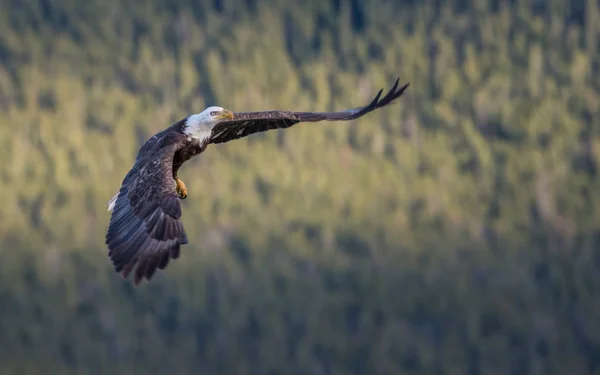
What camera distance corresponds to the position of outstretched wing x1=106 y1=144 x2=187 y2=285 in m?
17.6

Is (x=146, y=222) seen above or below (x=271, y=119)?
below

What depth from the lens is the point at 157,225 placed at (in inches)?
717

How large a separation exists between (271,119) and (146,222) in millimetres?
4587

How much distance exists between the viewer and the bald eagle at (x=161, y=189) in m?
17.7

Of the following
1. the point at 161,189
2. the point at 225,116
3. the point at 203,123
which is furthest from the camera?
the point at 225,116

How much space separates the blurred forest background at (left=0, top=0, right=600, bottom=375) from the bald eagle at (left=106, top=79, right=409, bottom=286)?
60.1 meters

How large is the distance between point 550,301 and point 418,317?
28.7ft

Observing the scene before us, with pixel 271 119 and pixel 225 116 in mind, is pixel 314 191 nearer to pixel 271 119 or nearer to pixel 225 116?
pixel 271 119

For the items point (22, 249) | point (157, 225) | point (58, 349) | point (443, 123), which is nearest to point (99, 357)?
point (58, 349)

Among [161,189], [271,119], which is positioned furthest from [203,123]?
[161,189]

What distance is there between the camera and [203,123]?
21375 millimetres

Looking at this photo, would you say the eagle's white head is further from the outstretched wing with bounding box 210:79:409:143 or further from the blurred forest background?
the blurred forest background

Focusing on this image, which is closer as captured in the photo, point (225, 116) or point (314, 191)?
point (225, 116)

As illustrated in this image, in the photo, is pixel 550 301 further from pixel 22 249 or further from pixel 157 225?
pixel 157 225
